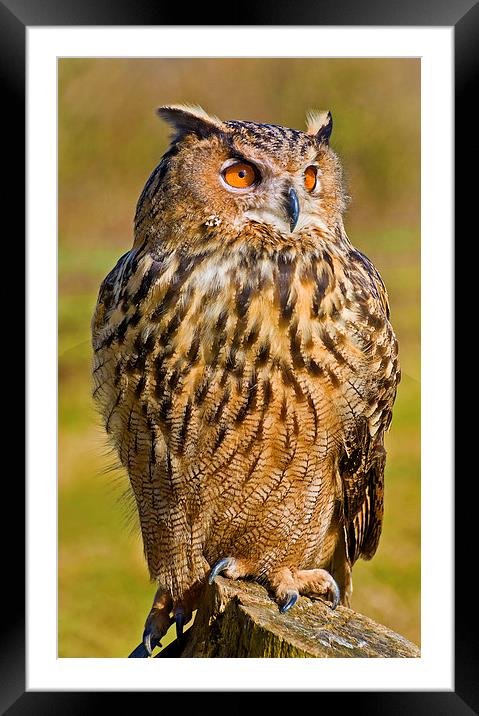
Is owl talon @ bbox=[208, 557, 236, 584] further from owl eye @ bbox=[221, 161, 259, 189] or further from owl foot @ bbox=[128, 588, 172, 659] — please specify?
owl eye @ bbox=[221, 161, 259, 189]

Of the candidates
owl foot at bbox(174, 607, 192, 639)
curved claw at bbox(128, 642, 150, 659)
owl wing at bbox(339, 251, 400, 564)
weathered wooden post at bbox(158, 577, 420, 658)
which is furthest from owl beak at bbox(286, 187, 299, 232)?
curved claw at bbox(128, 642, 150, 659)

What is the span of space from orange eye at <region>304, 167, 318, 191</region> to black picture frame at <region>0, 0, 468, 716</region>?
36 centimetres

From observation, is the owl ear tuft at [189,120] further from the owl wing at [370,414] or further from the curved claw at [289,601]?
the curved claw at [289,601]

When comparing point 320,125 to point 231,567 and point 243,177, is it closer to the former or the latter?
point 243,177

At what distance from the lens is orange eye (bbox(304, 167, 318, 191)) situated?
238 cm

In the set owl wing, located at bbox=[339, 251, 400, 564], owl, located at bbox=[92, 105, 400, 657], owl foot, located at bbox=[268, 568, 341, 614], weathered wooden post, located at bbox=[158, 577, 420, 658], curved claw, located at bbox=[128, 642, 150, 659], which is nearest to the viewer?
weathered wooden post, located at bbox=[158, 577, 420, 658]

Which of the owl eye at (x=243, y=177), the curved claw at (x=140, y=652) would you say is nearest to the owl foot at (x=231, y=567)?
the curved claw at (x=140, y=652)

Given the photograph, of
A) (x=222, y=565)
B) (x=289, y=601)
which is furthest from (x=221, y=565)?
(x=289, y=601)

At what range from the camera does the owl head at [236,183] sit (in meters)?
2.31

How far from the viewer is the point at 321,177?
244cm

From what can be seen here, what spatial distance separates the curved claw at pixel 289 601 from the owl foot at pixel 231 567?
16 centimetres

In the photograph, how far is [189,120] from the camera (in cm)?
240

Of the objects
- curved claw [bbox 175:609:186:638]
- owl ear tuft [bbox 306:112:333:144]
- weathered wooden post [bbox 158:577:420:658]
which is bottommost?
weathered wooden post [bbox 158:577:420:658]
